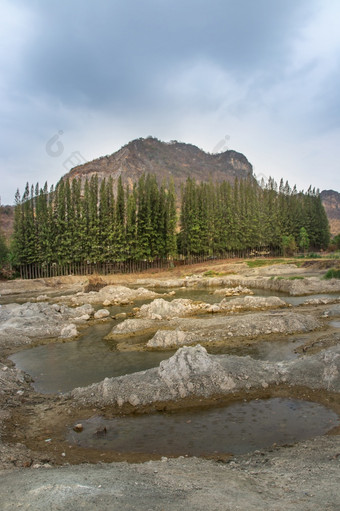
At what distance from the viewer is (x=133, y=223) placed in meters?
65.1

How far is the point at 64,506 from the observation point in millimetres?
4609

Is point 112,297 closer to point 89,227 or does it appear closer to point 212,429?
point 212,429

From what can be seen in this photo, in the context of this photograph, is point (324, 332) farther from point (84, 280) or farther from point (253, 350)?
point (84, 280)

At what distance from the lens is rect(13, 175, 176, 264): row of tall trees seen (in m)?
61.0

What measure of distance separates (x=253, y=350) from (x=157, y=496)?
1131 centimetres

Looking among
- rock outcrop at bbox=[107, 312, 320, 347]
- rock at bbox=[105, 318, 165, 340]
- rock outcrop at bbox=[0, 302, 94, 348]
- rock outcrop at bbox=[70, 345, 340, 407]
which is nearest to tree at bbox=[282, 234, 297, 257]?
rock outcrop at bbox=[0, 302, 94, 348]

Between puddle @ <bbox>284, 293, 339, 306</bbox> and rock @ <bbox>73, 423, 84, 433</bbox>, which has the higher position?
puddle @ <bbox>284, 293, 339, 306</bbox>

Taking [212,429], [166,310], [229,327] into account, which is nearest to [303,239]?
[166,310]

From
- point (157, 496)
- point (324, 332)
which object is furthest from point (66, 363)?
point (324, 332)

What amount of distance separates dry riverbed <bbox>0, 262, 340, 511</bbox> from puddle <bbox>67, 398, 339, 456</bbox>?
39cm

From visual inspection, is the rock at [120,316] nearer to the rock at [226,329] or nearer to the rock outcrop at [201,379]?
the rock at [226,329]

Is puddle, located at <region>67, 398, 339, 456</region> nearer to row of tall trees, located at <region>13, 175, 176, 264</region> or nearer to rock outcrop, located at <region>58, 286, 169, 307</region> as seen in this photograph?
rock outcrop, located at <region>58, 286, 169, 307</region>

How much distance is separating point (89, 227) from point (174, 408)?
55.1 meters

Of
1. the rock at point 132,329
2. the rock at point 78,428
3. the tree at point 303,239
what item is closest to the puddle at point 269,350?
the rock at point 132,329
